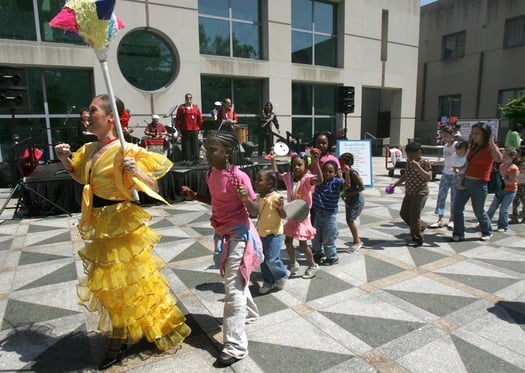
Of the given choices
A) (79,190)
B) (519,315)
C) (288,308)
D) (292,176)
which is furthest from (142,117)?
(519,315)

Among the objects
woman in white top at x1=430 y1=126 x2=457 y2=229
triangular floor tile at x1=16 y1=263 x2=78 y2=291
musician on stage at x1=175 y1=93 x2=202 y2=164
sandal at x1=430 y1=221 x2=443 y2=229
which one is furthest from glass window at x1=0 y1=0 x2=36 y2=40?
sandal at x1=430 y1=221 x2=443 y2=229

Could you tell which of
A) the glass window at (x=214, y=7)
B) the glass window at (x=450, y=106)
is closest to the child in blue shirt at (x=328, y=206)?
the glass window at (x=214, y=7)

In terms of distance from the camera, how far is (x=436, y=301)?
385 centimetres

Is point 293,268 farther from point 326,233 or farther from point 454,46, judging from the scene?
point 454,46

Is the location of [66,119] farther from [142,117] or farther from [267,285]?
[267,285]

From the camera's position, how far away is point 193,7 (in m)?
14.1

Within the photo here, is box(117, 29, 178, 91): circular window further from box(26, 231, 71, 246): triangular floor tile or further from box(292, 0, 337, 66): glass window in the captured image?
box(26, 231, 71, 246): triangular floor tile

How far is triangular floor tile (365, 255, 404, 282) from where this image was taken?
4.54 m

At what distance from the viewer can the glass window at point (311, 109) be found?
718 inches

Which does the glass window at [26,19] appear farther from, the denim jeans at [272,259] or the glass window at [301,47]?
the denim jeans at [272,259]

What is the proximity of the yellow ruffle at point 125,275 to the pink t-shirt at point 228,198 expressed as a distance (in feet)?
1.79

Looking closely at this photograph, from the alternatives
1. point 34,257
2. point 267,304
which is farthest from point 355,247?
point 34,257

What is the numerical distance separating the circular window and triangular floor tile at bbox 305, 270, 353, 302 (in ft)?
37.7

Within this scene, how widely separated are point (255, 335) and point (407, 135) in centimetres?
2185
